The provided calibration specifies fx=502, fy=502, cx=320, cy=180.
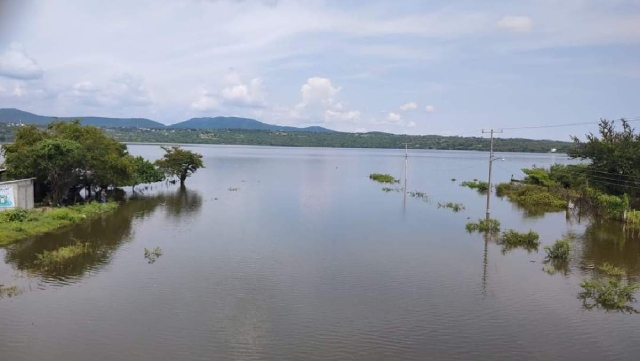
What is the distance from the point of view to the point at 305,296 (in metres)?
16.9

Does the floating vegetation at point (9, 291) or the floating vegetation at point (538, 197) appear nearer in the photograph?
the floating vegetation at point (9, 291)

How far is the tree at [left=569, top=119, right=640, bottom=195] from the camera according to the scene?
1566 inches

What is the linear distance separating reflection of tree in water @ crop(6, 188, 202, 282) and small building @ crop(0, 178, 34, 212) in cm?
365

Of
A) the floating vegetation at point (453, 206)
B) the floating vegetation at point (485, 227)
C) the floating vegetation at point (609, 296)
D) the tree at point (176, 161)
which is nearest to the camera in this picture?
the floating vegetation at point (609, 296)

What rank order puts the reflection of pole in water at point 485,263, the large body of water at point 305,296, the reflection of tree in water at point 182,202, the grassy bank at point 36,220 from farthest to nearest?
1. the reflection of tree in water at point 182,202
2. the grassy bank at point 36,220
3. the reflection of pole in water at point 485,263
4. the large body of water at point 305,296

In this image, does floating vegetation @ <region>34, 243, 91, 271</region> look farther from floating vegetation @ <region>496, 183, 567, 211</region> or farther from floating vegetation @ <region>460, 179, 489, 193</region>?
floating vegetation @ <region>460, 179, 489, 193</region>

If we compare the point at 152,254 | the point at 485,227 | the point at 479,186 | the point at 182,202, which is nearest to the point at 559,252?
the point at 485,227

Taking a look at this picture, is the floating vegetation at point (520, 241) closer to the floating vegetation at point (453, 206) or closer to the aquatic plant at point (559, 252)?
the aquatic plant at point (559, 252)

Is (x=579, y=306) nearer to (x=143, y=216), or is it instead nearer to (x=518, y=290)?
(x=518, y=290)

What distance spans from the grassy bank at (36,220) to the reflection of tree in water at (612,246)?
26.8 m

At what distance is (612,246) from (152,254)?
77.4 feet

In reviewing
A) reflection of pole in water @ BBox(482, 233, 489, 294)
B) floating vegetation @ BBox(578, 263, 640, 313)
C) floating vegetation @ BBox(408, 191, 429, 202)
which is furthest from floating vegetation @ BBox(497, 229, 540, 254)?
floating vegetation @ BBox(408, 191, 429, 202)

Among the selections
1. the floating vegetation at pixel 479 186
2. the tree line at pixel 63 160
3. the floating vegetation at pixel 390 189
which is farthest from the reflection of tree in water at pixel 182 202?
the floating vegetation at pixel 479 186

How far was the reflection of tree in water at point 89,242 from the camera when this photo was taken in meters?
19.4
